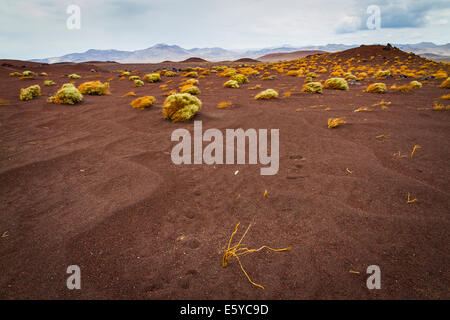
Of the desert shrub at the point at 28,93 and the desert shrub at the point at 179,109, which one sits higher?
the desert shrub at the point at 28,93

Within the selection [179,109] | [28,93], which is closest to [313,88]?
[179,109]

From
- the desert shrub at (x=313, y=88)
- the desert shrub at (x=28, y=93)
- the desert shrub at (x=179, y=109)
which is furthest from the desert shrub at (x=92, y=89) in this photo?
the desert shrub at (x=313, y=88)

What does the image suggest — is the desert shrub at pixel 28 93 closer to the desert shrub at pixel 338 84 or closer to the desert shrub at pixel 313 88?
the desert shrub at pixel 313 88

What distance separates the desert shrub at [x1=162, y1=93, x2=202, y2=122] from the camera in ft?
19.4

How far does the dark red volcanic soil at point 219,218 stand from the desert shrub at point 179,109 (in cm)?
149

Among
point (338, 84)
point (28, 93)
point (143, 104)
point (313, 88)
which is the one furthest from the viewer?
point (338, 84)

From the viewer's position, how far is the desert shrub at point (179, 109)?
5.91 meters

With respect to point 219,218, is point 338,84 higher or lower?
higher

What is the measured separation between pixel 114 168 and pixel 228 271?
104 inches

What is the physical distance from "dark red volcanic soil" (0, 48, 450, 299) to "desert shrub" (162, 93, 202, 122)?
1490mm

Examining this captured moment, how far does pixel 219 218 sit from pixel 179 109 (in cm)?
447

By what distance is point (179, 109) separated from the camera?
20.0 feet

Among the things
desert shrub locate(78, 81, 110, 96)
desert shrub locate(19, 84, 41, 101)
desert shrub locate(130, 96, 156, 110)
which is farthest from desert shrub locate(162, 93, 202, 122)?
desert shrub locate(19, 84, 41, 101)

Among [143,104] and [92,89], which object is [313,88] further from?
[92,89]
